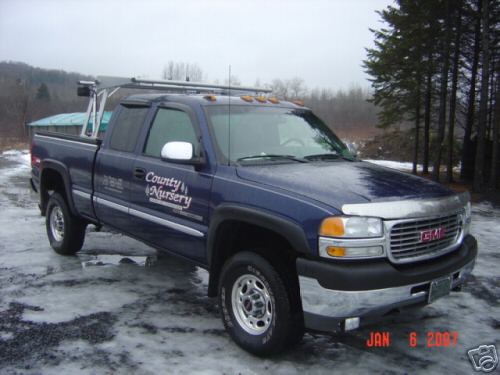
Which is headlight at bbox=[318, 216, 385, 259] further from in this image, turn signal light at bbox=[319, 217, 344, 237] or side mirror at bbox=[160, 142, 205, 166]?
side mirror at bbox=[160, 142, 205, 166]

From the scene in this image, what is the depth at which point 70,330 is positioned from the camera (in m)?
4.00

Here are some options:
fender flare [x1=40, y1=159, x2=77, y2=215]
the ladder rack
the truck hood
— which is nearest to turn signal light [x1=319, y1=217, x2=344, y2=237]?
the truck hood

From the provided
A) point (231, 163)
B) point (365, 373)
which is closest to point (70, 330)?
point (231, 163)

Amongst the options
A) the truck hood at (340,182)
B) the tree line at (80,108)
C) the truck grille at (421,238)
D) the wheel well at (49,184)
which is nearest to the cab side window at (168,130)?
the truck hood at (340,182)

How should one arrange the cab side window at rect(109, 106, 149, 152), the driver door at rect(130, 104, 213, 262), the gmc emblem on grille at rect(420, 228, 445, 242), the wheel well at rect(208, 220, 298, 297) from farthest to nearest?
1. the cab side window at rect(109, 106, 149, 152)
2. the driver door at rect(130, 104, 213, 262)
3. the wheel well at rect(208, 220, 298, 297)
4. the gmc emblem on grille at rect(420, 228, 445, 242)

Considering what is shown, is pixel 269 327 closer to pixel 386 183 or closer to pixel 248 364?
pixel 248 364

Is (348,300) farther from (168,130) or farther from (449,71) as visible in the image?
(449,71)

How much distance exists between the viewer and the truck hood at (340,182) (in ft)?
10.7

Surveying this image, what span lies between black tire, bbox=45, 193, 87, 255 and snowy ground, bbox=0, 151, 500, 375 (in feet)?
0.50

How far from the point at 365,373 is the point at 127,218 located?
2.72 metres

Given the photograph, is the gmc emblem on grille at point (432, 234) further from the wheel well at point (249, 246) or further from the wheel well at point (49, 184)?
the wheel well at point (49, 184)

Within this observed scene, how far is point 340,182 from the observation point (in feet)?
11.6

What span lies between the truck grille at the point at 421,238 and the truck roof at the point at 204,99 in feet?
6.54

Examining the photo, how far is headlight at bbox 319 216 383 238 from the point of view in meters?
3.04
